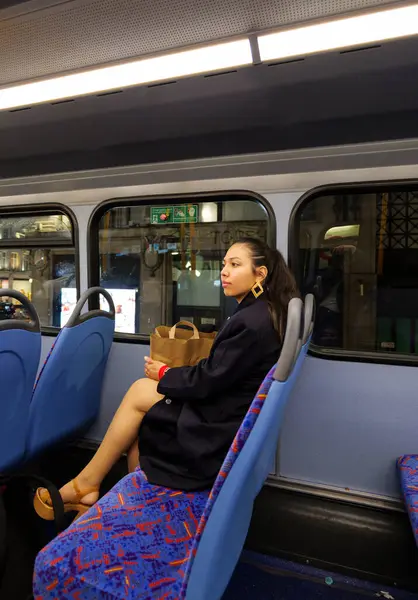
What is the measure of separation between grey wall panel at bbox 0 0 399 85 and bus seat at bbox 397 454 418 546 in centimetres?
201

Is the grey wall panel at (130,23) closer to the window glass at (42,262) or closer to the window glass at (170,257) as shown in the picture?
the window glass at (170,257)

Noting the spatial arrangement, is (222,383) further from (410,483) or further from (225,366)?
(410,483)

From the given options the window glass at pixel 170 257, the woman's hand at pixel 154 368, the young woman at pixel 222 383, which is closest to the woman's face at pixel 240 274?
the young woman at pixel 222 383

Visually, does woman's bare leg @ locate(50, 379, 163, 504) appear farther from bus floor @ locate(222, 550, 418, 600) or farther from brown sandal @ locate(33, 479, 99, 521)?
bus floor @ locate(222, 550, 418, 600)

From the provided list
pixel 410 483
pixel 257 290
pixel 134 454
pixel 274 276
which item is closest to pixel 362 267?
pixel 274 276

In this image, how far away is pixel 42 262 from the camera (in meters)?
3.42

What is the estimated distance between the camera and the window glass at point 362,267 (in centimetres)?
240

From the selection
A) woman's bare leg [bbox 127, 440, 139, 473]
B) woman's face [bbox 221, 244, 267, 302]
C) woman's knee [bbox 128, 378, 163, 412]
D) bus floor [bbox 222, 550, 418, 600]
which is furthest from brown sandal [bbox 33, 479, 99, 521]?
woman's face [bbox 221, 244, 267, 302]

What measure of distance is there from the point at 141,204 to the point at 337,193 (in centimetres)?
137

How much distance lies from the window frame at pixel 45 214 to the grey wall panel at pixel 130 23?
1406 mm

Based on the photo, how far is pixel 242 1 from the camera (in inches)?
56.9

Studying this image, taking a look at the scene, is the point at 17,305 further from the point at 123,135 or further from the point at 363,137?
the point at 363,137

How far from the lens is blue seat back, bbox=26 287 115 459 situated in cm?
236

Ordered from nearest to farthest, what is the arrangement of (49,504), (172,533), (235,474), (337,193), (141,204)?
(235,474) < (172,533) < (49,504) < (337,193) < (141,204)
